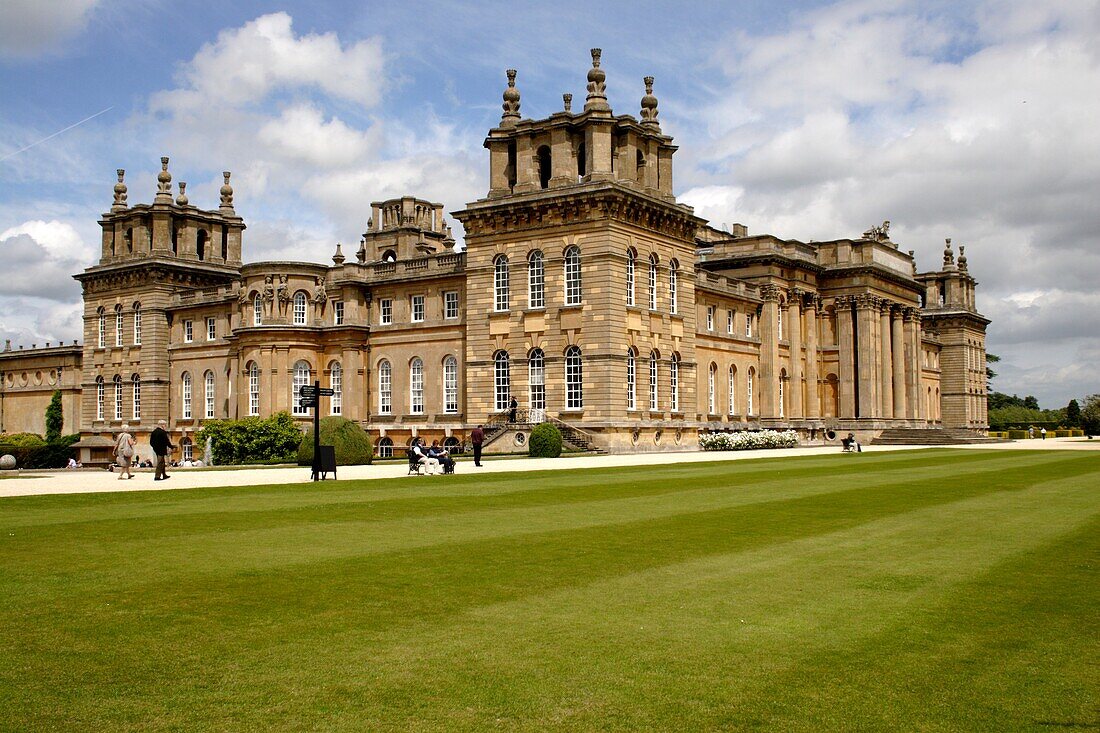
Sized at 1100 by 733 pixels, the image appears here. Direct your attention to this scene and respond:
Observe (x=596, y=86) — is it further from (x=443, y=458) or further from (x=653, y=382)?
(x=443, y=458)

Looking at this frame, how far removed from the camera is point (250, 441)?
152ft

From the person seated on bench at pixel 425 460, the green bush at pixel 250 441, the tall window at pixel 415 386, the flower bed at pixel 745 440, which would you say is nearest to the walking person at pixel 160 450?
the person seated on bench at pixel 425 460

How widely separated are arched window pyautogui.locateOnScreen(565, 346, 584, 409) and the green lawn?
29.9 metres

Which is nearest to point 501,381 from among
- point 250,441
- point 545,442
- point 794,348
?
point 545,442

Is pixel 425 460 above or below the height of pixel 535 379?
below

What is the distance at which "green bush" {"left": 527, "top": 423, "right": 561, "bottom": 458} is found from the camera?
3978cm

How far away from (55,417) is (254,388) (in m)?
27.7

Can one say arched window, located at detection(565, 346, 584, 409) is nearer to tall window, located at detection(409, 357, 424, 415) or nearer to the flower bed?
the flower bed

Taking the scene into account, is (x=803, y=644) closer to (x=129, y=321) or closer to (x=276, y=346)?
(x=276, y=346)

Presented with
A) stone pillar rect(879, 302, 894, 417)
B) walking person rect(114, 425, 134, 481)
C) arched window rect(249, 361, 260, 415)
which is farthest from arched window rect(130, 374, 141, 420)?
stone pillar rect(879, 302, 894, 417)

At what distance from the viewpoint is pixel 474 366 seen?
163 feet

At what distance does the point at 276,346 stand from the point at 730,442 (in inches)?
949

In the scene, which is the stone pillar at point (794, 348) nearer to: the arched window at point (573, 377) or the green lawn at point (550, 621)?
the arched window at point (573, 377)

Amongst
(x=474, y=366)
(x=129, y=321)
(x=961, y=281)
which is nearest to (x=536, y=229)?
(x=474, y=366)
